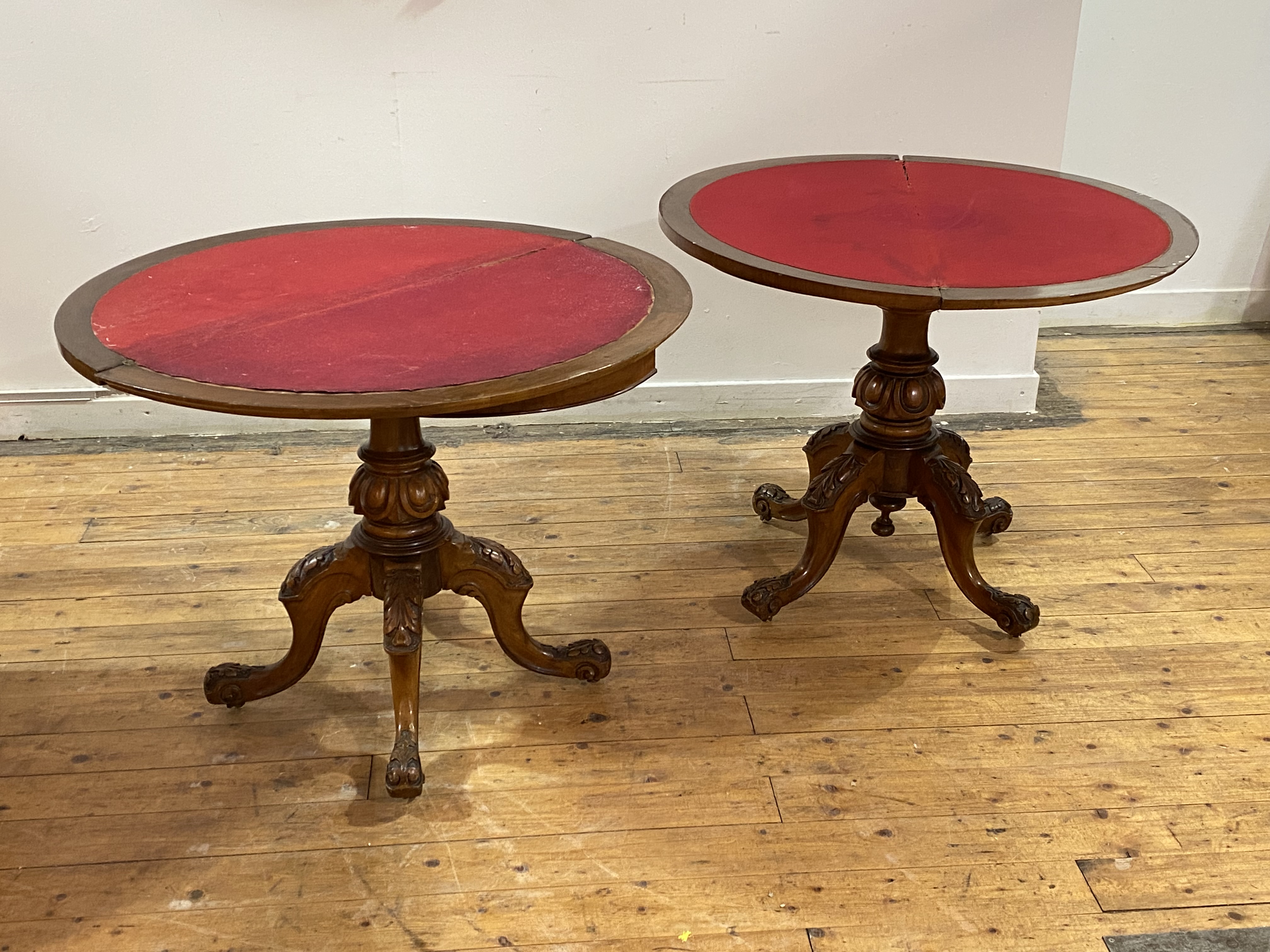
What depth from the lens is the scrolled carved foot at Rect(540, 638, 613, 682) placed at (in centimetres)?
211

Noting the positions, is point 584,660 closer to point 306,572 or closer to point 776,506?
point 306,572

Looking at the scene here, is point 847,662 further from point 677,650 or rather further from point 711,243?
point 711,243

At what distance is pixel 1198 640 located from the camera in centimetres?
227

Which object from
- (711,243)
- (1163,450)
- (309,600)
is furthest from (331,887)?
(1163,450)

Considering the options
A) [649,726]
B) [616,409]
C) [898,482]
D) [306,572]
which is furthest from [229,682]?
[616,409]

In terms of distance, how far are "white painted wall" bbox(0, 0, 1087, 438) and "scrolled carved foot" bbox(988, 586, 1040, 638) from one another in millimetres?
1113

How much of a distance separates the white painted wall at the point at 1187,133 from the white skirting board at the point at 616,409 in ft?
2.65

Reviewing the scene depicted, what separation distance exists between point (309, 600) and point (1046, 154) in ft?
7.00

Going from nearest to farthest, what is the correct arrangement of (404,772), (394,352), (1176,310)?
(394,352) → (404,772) → (1176,310)

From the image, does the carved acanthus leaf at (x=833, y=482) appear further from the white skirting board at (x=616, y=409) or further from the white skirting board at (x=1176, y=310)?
the white skirting board at (x=1176, y=310)

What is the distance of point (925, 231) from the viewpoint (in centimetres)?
208

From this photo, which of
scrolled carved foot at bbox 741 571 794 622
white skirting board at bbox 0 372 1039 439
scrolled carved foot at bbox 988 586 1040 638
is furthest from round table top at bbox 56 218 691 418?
white skirting board at bbox 0 372 1039 439

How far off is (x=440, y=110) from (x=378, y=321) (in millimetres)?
1309

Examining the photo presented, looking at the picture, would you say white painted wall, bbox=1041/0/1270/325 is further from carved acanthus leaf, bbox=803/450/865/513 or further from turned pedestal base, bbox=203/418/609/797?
turned pedestal base, bbox=203/418/609/797
